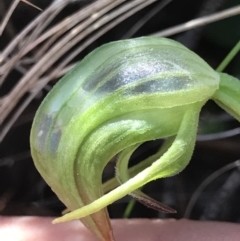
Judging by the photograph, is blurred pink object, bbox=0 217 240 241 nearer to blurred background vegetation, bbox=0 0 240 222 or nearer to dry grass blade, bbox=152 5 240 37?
blurred background vegetation, bbox=0 0 240 222

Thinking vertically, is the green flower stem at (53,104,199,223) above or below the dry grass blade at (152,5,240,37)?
below

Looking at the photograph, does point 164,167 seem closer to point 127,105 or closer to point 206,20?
point 127,105

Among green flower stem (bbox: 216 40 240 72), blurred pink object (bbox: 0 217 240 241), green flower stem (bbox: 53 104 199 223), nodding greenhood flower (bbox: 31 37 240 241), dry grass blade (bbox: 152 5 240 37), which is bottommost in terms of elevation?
blurred pink object (bbox: 0 217 240 241)

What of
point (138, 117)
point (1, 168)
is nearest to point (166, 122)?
point (138, 117)

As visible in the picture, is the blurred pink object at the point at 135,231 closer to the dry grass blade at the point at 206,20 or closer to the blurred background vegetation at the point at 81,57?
the blurred background vegetation at the point at 81,57

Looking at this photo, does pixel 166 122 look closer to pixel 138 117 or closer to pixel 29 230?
pixel 138 117

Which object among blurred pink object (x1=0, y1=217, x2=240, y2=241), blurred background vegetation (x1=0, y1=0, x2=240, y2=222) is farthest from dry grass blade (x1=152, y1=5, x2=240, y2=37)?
blurred pink object (x1=0, y1=217, x2=240, y2=241)

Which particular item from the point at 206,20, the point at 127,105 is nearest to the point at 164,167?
the point at 127,105

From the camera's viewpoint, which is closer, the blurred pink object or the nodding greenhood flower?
the nodding greenhood flower

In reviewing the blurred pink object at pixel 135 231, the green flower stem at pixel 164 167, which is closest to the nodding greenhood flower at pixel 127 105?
the green flower stem at pixel 164 167
